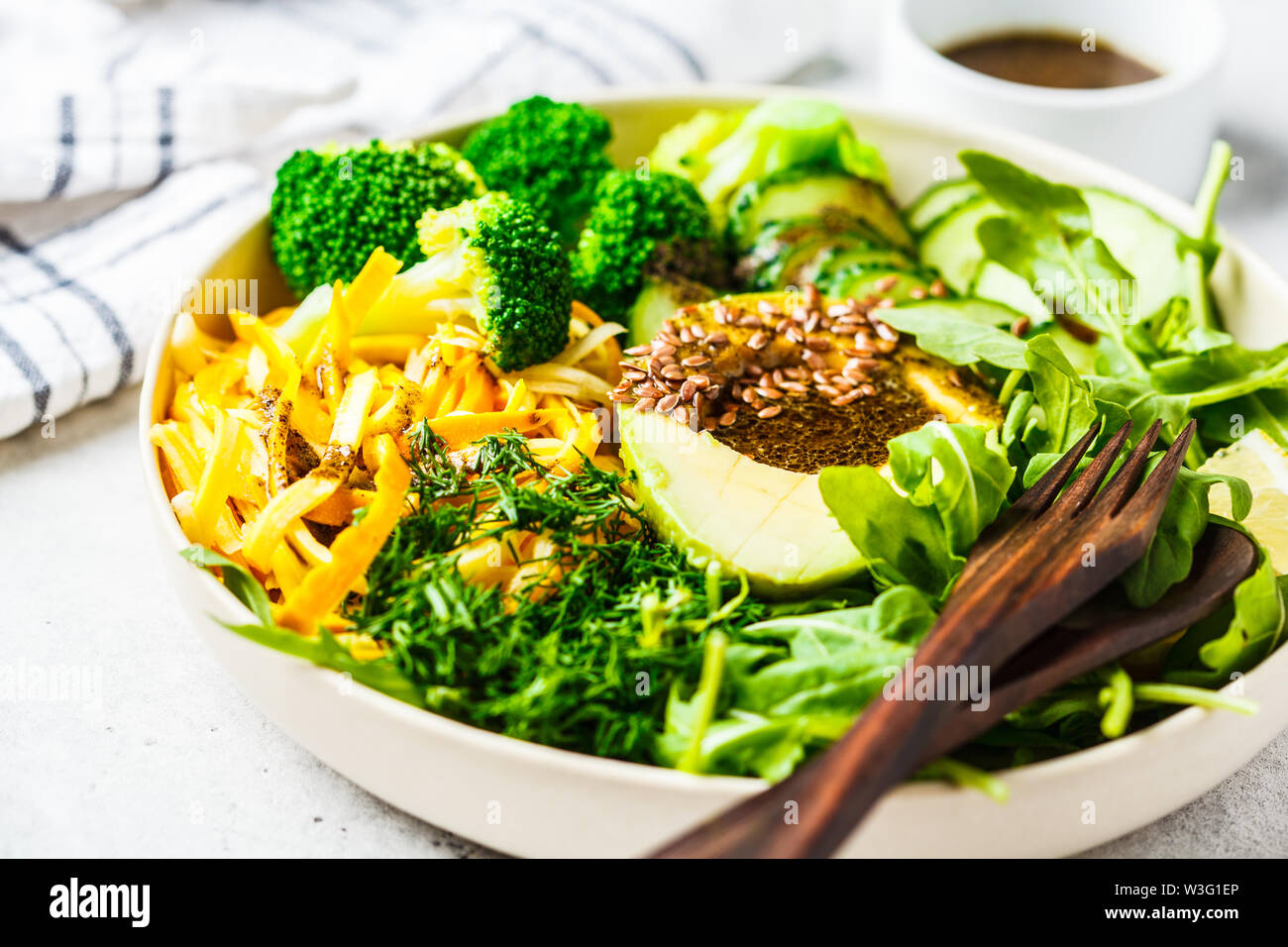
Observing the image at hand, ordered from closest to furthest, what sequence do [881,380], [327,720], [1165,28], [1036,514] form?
[327,720] < [1036,514] < [881,380] < [1165,28]

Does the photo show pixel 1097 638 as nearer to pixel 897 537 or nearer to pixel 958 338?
pixel 897 537

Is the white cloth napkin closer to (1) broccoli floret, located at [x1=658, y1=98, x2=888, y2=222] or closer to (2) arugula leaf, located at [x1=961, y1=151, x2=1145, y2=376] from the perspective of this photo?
(1) broccoli floret, located at [x1=658, y1=98, x2=888, y2=222]

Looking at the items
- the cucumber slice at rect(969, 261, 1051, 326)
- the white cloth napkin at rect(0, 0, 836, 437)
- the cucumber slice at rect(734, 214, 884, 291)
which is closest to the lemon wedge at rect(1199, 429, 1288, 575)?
the cucumber slice at rect(969, 261, 1051, 326)

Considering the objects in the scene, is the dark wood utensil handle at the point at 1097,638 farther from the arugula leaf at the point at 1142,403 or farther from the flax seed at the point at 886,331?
the flax seed at the point at 886,331

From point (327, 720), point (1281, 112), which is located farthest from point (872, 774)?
point (1281, 112)

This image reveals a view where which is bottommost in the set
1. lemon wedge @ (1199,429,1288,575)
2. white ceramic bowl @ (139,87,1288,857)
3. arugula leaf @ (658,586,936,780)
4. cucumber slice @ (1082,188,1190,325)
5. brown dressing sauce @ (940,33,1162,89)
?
white ceramic bowl @ (139,87,1288,857)
